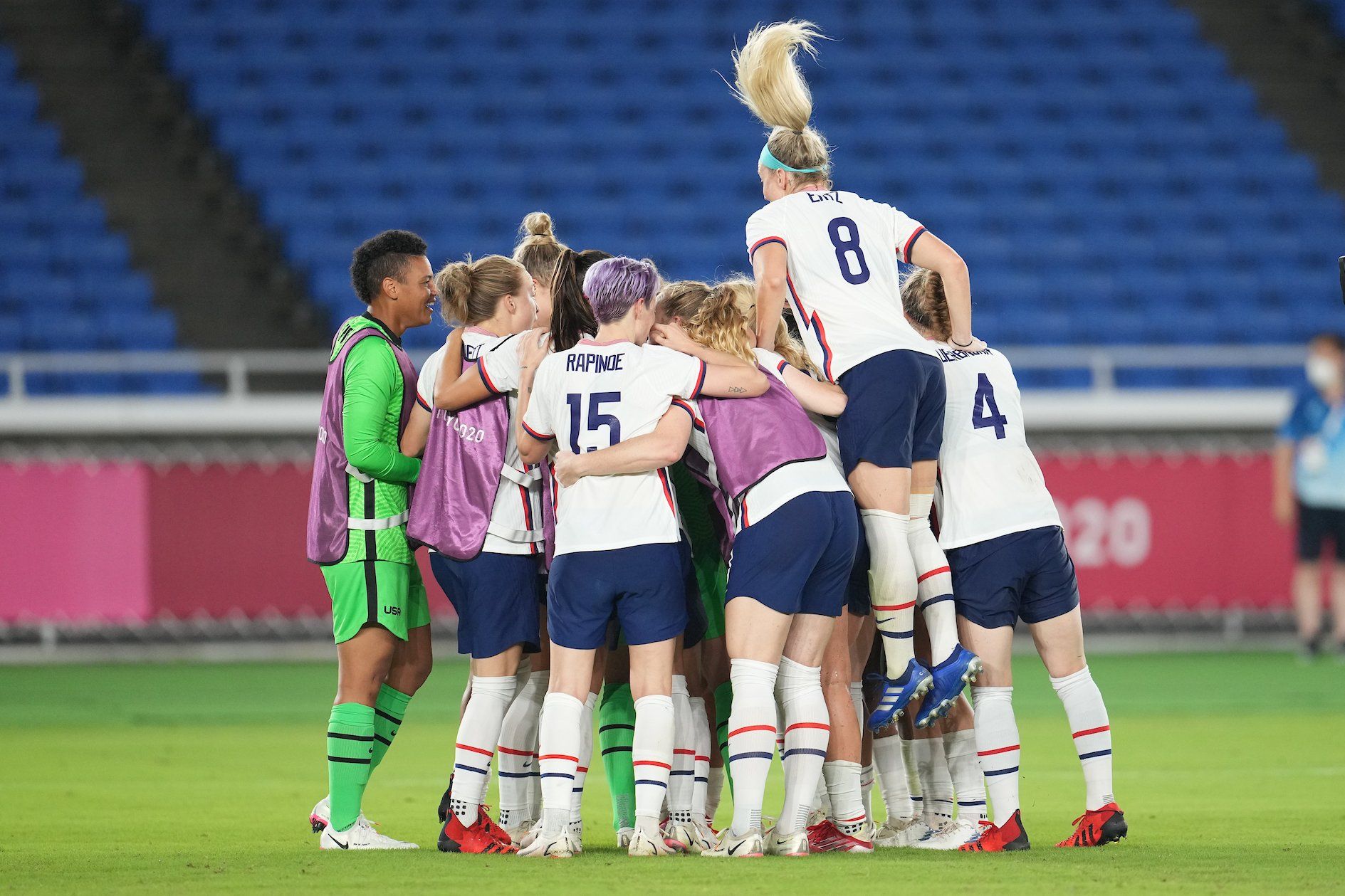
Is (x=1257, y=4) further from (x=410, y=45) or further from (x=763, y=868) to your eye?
(x=763, y=868)

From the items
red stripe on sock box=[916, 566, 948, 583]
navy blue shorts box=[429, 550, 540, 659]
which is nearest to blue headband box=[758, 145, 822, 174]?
red stripe on sock box=[916, 566, 948, 583]

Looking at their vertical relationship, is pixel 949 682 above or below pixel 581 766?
above

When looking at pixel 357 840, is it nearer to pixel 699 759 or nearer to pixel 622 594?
pixel 699 759

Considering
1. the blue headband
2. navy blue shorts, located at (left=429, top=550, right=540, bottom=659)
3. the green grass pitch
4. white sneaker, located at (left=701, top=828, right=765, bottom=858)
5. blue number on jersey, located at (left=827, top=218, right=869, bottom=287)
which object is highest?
the blue headband

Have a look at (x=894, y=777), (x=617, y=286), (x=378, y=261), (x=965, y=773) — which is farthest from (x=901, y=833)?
(x=378, y=261)

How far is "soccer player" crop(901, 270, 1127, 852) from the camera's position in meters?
5.69

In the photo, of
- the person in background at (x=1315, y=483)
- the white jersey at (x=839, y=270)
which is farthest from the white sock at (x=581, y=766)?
the person in background at (x=1315, y=483)

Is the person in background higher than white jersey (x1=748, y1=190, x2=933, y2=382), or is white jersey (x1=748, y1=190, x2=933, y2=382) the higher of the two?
white jersey (x1=748, y1=190, x2=933, y2=382)

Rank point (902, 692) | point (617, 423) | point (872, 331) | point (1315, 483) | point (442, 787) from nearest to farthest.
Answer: point (617, 423) < point (902, 692) < point (872, 331) < point (442, 787) < point (1315, 483)

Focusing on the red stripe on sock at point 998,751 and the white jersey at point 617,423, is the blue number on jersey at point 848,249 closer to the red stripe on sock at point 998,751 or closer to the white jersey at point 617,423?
the white jersey at point 617,423

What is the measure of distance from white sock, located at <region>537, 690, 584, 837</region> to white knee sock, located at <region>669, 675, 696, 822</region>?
0.42 m

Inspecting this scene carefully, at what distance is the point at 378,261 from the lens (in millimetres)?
6242

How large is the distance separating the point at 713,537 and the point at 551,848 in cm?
129

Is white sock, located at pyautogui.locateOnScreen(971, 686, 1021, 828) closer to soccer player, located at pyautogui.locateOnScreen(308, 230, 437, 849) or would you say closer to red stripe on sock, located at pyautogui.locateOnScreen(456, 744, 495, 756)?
red stripe on sock, located at pyautogui.locateOnScreen(456, 744, 495, 756)
